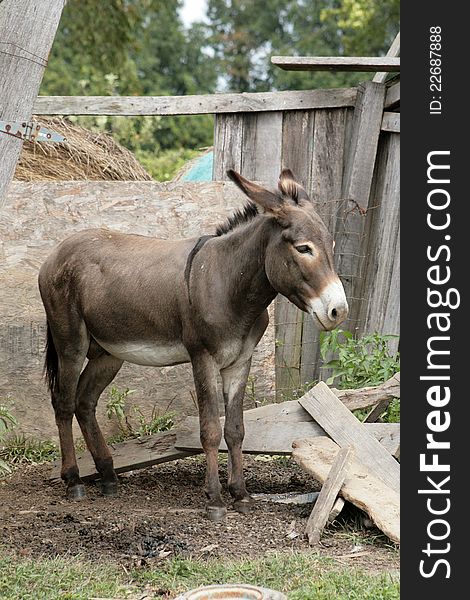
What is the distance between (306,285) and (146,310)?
48.9 inches

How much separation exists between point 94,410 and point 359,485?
7.18 ft

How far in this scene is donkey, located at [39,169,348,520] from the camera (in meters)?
5.52

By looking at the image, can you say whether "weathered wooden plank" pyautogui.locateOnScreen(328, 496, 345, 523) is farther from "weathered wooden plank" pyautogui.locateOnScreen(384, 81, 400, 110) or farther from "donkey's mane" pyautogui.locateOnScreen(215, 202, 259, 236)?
"weathered wooden plank" pyautogui.locateOnScreen(384, 81, 400, 110)

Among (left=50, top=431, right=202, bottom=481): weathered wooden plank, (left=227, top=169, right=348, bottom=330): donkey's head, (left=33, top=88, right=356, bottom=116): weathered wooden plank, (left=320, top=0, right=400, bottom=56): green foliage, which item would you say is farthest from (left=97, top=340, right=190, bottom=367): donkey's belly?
(left=320, top=0, right=400, bottom=56): green foliage

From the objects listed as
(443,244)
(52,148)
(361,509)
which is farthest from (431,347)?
(52,148)

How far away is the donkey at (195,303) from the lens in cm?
552

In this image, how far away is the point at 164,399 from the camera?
25.8 ft

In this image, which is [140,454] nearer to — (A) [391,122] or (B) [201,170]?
(A) [391,122]

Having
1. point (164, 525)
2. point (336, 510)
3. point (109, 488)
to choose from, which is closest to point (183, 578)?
point (164, 525)

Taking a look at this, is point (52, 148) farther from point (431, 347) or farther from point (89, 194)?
point (431, 347)

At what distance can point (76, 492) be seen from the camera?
6.54 metres

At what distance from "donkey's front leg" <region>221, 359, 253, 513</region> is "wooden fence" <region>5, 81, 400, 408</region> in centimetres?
212

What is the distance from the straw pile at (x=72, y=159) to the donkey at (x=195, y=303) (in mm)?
2333

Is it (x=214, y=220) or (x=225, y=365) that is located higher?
(x=214, y=220)
